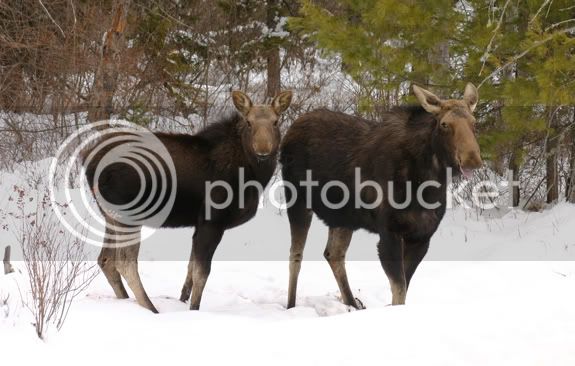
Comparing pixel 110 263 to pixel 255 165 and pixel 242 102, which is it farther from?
pixel 242 102

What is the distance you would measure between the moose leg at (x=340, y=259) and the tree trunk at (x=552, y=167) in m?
4.10

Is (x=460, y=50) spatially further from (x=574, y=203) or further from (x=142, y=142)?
(x=142, y=142)

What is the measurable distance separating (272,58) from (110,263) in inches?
418

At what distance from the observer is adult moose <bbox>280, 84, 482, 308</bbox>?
6.90m

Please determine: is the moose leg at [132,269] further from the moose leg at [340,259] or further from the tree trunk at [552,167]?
the tree trunk at [552,167]

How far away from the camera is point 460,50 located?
1043 cm

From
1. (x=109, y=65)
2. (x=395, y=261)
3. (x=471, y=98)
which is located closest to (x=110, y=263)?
(x=395, y=261)

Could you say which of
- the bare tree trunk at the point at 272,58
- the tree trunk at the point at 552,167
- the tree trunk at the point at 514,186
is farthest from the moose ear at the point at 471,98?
the bare tree trunk at the point at 272,58

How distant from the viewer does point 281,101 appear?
794cm

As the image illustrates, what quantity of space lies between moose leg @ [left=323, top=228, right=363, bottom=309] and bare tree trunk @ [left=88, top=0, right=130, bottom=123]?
20.8 feet

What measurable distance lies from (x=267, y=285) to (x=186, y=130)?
6706mm

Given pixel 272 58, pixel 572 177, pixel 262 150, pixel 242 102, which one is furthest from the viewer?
pixel 272 58

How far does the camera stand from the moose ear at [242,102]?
25.4ft

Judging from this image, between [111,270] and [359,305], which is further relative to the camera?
[359,305]
